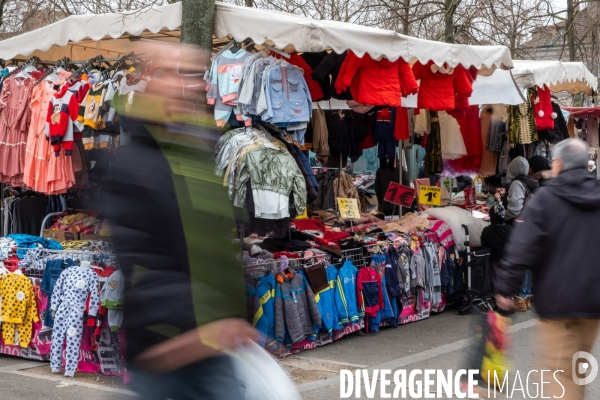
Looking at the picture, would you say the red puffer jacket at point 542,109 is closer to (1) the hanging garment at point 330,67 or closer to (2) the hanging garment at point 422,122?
(2) the hanging garment at point 422,122

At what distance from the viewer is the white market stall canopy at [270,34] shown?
24.6 ft

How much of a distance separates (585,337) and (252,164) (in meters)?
3.68

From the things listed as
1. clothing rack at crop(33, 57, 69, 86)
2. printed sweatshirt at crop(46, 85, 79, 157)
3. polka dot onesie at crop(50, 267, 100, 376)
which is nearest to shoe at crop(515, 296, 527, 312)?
polka dot onesie at crop(50, 267, 100, 376)

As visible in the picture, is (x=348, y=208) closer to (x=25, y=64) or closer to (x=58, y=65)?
(x=58, y=65)

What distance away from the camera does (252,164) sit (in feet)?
24.8

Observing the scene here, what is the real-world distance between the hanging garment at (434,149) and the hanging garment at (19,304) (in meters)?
6.82

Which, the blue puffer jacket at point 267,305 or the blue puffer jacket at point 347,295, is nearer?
the blue puffer jacket at point 267,305

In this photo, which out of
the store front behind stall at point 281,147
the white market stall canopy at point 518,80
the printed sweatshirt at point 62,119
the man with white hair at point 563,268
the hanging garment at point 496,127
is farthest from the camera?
the hanging garment at point 496,127

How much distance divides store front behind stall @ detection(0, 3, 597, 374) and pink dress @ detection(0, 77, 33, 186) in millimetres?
53

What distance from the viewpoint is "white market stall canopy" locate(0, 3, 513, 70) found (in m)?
7.50

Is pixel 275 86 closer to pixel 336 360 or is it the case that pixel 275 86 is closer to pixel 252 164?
pixel 252 164

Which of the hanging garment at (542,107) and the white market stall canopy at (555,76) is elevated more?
the white market stall canopy at (555,76)

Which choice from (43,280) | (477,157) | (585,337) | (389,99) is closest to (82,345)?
(43,280)

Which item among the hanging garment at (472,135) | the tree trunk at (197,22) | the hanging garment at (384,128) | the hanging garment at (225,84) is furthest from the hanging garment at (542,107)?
the tree trunk at (197,22)
